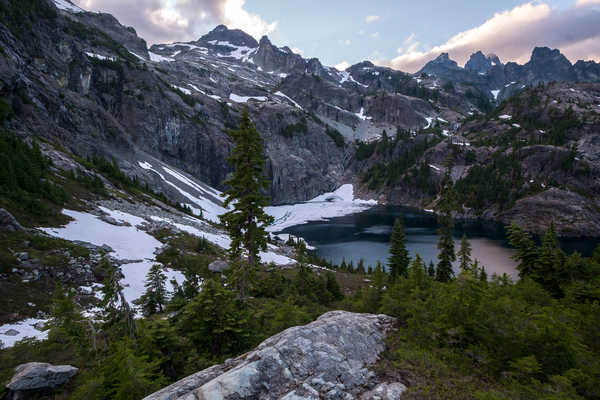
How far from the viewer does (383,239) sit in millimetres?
70438

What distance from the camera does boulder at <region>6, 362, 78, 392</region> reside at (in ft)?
24.3

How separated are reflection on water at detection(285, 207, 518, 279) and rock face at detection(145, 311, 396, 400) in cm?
4918

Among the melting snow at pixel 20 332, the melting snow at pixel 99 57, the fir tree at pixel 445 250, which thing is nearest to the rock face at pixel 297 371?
the melting snow at pixel 20 332

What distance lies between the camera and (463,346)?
736cm

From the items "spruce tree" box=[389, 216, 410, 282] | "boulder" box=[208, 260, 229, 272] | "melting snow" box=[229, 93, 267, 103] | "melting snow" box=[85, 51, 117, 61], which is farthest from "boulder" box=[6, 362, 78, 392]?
"melting snow" box=[229, 93, 267, 103]

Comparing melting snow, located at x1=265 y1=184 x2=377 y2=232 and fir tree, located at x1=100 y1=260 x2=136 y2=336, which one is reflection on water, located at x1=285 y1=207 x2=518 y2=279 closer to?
melting snow, located at x1=265 y1=184 x2=377 y2=232

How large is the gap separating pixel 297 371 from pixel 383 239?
2715 inches

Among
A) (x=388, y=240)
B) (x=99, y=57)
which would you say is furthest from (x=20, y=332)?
(x=99, y=57)

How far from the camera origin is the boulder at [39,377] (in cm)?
742

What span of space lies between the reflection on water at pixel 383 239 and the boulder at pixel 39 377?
50.4 metres

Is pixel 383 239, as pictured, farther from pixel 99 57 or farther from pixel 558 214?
pixel 99 57

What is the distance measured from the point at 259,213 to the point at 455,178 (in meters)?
126

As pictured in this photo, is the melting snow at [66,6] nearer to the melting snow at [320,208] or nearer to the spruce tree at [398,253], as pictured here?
the melting snow at [320,208]

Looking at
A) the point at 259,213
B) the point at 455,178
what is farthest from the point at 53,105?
the point at 455,178
